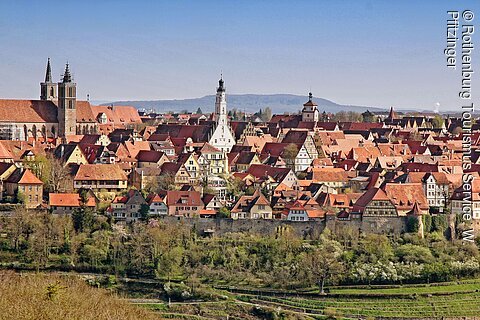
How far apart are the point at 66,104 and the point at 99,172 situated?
1794cm

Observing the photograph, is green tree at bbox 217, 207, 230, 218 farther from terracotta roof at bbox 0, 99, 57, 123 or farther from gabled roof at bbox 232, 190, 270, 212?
terracotta roof at bbox 0, 99, 57, 123

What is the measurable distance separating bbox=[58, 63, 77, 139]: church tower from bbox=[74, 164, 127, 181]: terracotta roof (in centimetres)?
1669

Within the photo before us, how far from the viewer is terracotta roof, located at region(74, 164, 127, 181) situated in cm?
4341

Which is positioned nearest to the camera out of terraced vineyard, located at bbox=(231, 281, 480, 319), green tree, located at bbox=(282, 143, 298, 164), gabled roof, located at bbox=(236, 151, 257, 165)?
terraced vineyard, located at bbox=(231, 281, 480, 319)

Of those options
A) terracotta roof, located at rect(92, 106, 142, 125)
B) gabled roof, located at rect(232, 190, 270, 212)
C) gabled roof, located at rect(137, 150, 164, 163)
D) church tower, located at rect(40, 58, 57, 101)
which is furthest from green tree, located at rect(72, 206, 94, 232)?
terracotta roof, located at rect(92, 106, 142, 125)

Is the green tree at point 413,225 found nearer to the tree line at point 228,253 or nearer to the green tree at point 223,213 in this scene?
the tree line at point 228,253

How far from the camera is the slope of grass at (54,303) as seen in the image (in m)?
22.9

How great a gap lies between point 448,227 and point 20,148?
19735mm

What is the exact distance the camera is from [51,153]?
1885 inches

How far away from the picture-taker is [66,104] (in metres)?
60.7

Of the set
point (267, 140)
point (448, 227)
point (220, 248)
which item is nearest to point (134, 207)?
point (220, 248)

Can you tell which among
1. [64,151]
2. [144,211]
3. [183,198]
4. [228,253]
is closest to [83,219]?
[144,211]

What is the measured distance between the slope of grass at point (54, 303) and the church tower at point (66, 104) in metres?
30.7

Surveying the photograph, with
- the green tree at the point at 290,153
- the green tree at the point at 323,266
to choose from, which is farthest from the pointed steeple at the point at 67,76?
the green tree at the point at 323,266
